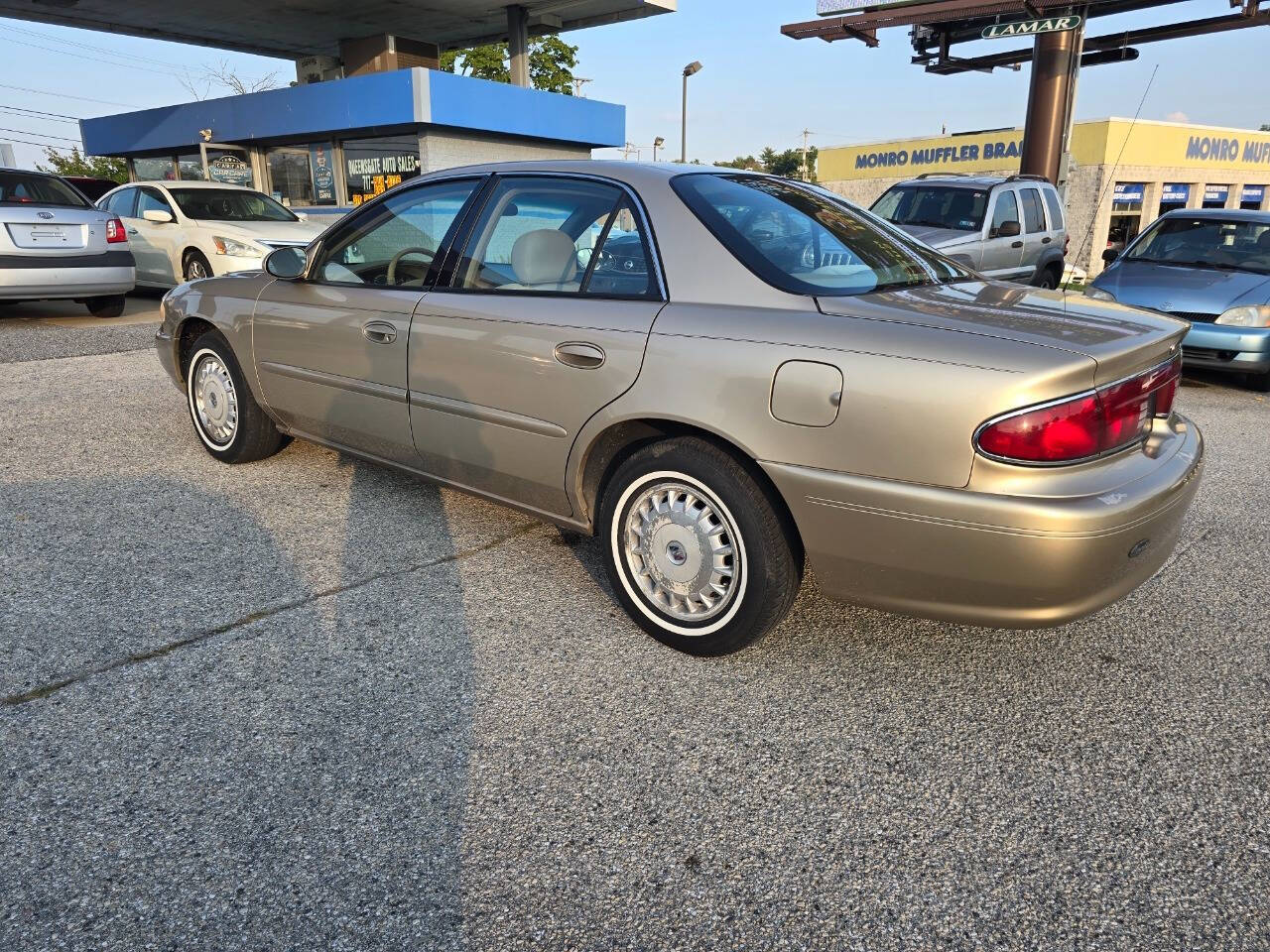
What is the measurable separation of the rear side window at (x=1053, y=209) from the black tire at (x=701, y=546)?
34.3 feet

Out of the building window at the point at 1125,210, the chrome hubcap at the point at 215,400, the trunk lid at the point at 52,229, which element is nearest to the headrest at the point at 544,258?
the chrome hubcap at the point at 215,400

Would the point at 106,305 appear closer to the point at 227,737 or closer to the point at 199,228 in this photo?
the point at 199,228

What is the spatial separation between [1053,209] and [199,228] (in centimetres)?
1075

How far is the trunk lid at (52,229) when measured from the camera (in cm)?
894

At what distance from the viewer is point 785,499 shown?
2.69 meters

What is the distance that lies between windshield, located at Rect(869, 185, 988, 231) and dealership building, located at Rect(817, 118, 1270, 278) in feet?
74.2

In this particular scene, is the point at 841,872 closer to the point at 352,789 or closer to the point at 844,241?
the point at 352,789

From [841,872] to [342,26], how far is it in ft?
80.8

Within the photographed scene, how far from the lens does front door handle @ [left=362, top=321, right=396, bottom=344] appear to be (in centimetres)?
376

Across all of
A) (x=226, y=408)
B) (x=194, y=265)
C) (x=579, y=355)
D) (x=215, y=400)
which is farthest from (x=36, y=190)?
(x=579, y=355)

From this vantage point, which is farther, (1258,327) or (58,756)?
(1258,327)

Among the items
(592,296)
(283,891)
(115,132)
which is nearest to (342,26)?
(115,132)

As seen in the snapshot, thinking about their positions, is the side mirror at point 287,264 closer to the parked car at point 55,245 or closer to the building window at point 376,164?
the parked car at point 55,245

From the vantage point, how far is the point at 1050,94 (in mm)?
15805
